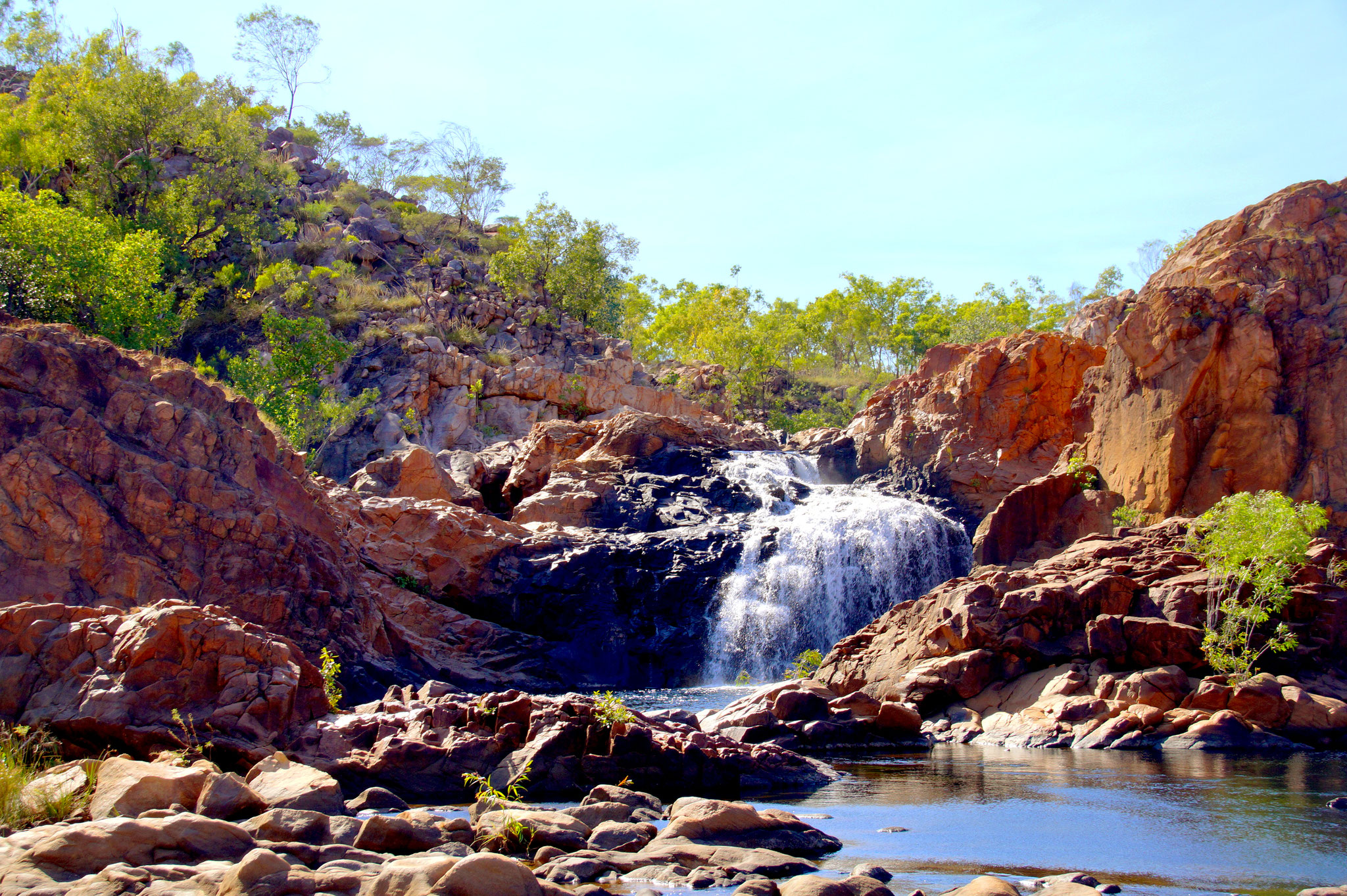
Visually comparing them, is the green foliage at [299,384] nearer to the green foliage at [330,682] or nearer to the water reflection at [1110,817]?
the green foliage at [330,682]

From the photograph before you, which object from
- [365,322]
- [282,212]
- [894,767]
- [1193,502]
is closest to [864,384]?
[365,322]

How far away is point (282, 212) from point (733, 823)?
6016 centimetres

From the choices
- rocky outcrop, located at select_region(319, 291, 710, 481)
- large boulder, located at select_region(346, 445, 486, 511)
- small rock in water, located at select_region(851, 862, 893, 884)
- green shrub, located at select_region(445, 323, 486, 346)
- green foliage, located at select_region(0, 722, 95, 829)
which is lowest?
small rock in water, located at select_region(851, 862, 893, 884)

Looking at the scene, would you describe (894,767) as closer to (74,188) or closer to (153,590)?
(153,590)

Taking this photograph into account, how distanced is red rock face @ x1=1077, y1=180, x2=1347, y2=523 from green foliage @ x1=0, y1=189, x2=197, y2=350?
31.2 meters

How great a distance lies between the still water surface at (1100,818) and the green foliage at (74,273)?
27249mm

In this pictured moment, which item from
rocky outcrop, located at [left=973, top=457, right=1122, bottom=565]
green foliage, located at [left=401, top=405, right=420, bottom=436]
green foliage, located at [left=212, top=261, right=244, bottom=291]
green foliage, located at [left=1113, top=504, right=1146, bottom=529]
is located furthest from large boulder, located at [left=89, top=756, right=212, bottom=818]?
green foliage, located at [left=212, top=261, right=244, bottom=291]

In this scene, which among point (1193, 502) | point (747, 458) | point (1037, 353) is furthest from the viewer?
point (747, 458)

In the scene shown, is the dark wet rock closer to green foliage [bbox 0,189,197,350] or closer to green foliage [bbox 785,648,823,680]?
green foliage [bbox 785,648,823,680]

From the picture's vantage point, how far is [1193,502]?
25.1 m

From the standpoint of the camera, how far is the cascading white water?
29.5 meters

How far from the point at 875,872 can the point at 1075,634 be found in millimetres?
12908

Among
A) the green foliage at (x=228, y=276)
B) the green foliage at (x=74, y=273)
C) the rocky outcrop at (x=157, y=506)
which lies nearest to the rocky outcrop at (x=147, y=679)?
the rocky outcrop at (x=157, y=506)

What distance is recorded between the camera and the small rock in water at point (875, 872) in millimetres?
8469
